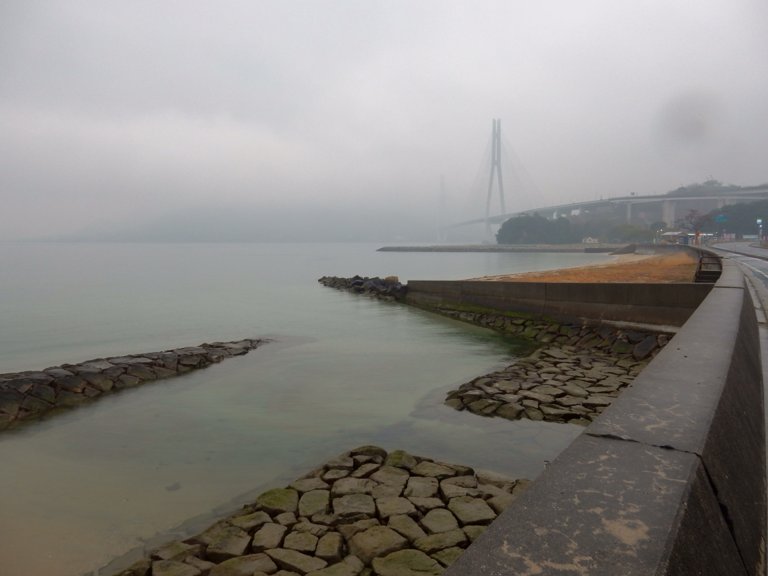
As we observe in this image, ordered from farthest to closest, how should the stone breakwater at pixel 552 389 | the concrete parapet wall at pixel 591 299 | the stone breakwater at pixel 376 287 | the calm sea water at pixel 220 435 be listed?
the stone breakwater at pixel 376 287 → the concrete parapet wall at pixel 591 299 → the stone breakwater at pixel 552 389 → the calm sea water at pixel 220 435

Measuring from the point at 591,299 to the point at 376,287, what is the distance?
16.5 metres

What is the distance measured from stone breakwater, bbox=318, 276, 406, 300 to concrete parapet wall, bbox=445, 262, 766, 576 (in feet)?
72.9

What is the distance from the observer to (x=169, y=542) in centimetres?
427

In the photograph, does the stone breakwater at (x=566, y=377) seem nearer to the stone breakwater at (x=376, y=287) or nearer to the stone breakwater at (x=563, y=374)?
the stone breakwater at (x=563, y=374)

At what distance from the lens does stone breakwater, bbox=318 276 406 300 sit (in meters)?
25.5

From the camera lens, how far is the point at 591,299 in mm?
12867

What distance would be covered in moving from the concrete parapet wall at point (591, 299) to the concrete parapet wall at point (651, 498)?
860 cm

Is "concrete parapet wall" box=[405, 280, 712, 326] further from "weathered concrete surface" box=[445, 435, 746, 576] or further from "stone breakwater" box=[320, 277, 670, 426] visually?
"weathered concrete surface" box=[445, 435, 746, 576]

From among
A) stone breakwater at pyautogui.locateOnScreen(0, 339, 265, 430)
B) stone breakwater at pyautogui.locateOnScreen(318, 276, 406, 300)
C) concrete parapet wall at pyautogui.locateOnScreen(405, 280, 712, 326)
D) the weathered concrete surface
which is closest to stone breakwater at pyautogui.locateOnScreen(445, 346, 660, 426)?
concrete parapet wall at pyautogui.locateOnScreen(405, 280, 712, 326)

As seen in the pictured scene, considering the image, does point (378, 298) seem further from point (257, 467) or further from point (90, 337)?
point (257, 467)

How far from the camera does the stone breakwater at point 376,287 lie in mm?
25547

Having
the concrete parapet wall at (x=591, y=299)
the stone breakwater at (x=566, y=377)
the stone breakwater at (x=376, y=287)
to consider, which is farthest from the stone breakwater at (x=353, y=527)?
the stone breakwater at (x=376, y=287)

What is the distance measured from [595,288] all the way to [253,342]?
9.67 metres

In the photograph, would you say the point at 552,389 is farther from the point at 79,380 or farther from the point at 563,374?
the point at 79,380
